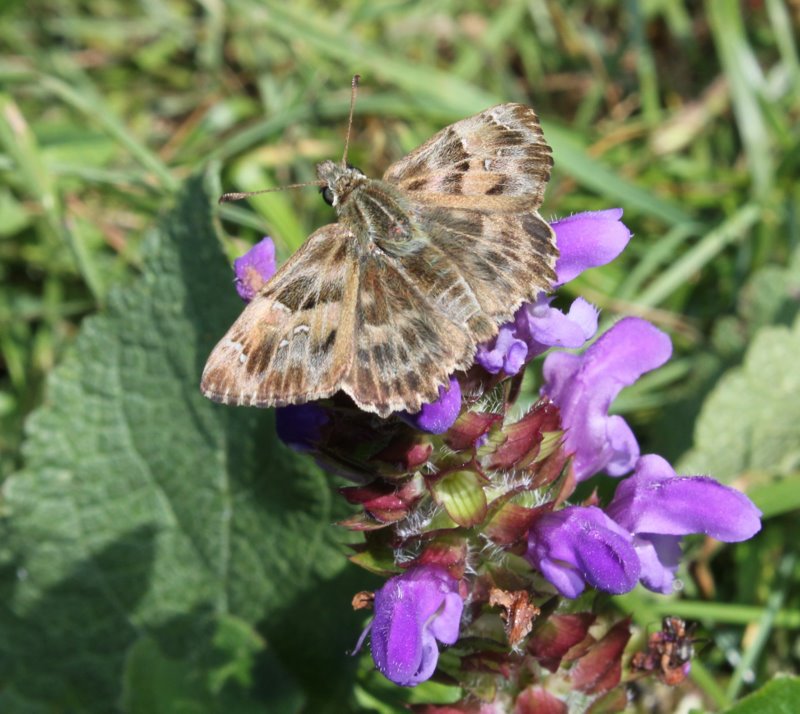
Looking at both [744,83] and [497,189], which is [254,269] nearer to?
[497,189]

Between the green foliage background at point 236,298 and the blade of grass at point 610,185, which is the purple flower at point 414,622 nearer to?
the green foliage background at point 236,298

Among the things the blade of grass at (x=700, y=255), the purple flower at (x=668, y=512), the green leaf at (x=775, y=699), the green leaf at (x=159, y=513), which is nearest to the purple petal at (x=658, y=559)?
the purple flower at (x=668, y=512)

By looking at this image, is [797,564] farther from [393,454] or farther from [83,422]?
[83,422]

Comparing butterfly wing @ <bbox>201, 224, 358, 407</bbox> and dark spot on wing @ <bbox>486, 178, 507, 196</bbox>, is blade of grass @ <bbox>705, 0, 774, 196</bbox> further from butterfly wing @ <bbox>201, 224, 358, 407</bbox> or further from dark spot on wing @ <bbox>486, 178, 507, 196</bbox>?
butterfly wing @ <bbox>201, 224, 358, 407</bbox>

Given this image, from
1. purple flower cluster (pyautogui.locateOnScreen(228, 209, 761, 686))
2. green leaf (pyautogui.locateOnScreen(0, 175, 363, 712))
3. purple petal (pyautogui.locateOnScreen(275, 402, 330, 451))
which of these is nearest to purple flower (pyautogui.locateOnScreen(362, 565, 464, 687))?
purple flower cluster (pyautogui.locateOnScreen(228, 209, 761, 686))

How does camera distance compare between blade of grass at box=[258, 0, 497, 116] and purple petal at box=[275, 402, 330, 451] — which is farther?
blade of grass at box=[258, 0, 497, 116]

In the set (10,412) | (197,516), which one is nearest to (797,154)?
(197,516)

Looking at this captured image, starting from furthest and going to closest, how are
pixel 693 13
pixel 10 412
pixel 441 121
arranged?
1. pixel 693 13
2. pixel 441 121
3. pixel 10 412
